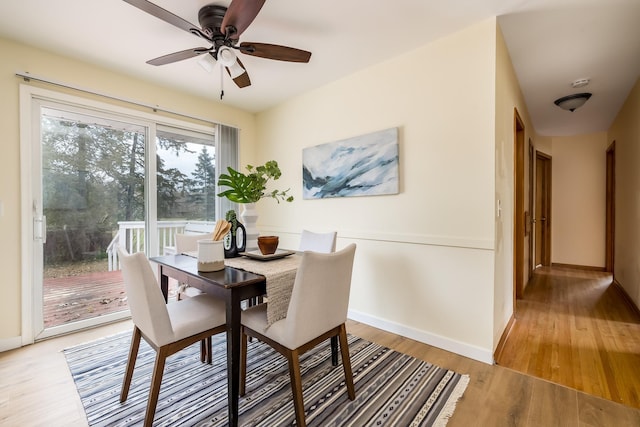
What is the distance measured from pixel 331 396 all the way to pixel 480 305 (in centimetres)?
122

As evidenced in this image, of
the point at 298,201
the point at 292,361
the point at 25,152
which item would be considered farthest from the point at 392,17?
the point at 25,152

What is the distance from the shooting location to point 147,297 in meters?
1.33

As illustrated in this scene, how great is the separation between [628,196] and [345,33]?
3787 millimetres

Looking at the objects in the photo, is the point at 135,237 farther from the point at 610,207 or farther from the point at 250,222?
the point at 610,207

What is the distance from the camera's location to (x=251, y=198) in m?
2.01

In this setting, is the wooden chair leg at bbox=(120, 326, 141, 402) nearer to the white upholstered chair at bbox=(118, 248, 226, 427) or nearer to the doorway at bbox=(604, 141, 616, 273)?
the white upholstered chair at bbox=(118, 248, 226, 427)

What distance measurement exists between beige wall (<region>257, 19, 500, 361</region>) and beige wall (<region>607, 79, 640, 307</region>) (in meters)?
2.23

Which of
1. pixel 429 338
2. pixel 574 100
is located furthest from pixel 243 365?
pixel 574 100

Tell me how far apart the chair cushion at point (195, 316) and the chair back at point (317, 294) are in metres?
0.42

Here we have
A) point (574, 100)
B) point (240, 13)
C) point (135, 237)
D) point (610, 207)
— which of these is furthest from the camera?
point (610, 207)

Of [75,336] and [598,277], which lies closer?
[75,336]

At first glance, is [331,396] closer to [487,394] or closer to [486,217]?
[487,394]

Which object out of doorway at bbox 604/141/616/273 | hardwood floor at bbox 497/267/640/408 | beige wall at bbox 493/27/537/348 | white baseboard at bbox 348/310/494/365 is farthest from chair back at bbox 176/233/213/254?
doorway at bbox 604/141/616/273

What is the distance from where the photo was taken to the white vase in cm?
207
